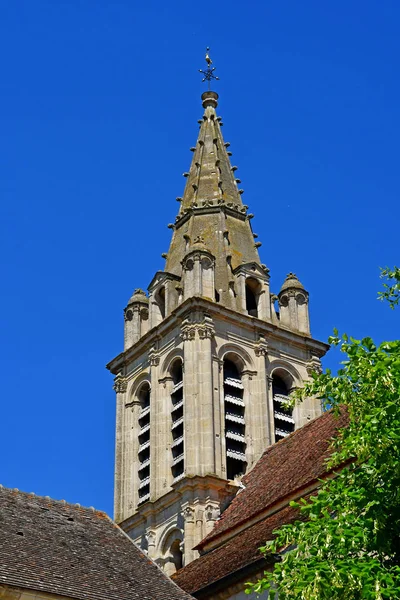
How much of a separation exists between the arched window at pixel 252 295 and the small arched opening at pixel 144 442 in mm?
4546

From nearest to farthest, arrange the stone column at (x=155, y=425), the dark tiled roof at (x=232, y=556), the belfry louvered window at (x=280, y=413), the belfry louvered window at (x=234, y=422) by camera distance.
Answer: the dark tiled roof at (x=232, y=556) < the belfry louvered window at (x=234, y=422) < the stone column at (x=155, y=425) < the belfry louvered window at (x=280, y=413)

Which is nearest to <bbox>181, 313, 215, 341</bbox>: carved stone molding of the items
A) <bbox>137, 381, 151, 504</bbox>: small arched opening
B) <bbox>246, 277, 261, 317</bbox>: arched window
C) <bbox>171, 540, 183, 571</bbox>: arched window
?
<bbox>137, 381, 151, 504</bbox>: small arched opening

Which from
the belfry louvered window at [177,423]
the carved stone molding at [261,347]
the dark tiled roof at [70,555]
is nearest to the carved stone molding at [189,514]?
the belfry louvered window at [177,423]

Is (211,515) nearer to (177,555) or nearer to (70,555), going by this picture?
(177,555)

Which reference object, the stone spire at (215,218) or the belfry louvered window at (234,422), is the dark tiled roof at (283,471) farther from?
the stone spire at (215,218)

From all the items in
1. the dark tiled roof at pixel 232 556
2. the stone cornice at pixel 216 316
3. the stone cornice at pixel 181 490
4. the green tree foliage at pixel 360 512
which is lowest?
the green tree foliage at pixel 360 512

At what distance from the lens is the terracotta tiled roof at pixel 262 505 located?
78.9ft

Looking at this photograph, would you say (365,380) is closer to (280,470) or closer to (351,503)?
(351,503)

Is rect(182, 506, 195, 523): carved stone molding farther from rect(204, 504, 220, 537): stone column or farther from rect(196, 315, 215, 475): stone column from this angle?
rect(196, 315, 215, 475): stone column

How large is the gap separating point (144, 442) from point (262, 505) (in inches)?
368

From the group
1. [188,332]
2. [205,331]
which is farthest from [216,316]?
[188,332]

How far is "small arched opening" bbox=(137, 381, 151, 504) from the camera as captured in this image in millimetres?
34875

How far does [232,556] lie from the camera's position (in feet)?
81.3

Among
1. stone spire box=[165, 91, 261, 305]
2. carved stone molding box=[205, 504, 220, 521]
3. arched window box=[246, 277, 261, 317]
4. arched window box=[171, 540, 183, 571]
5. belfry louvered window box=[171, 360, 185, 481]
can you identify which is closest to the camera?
carved stone molding box=[205, 504, 220, 521]
